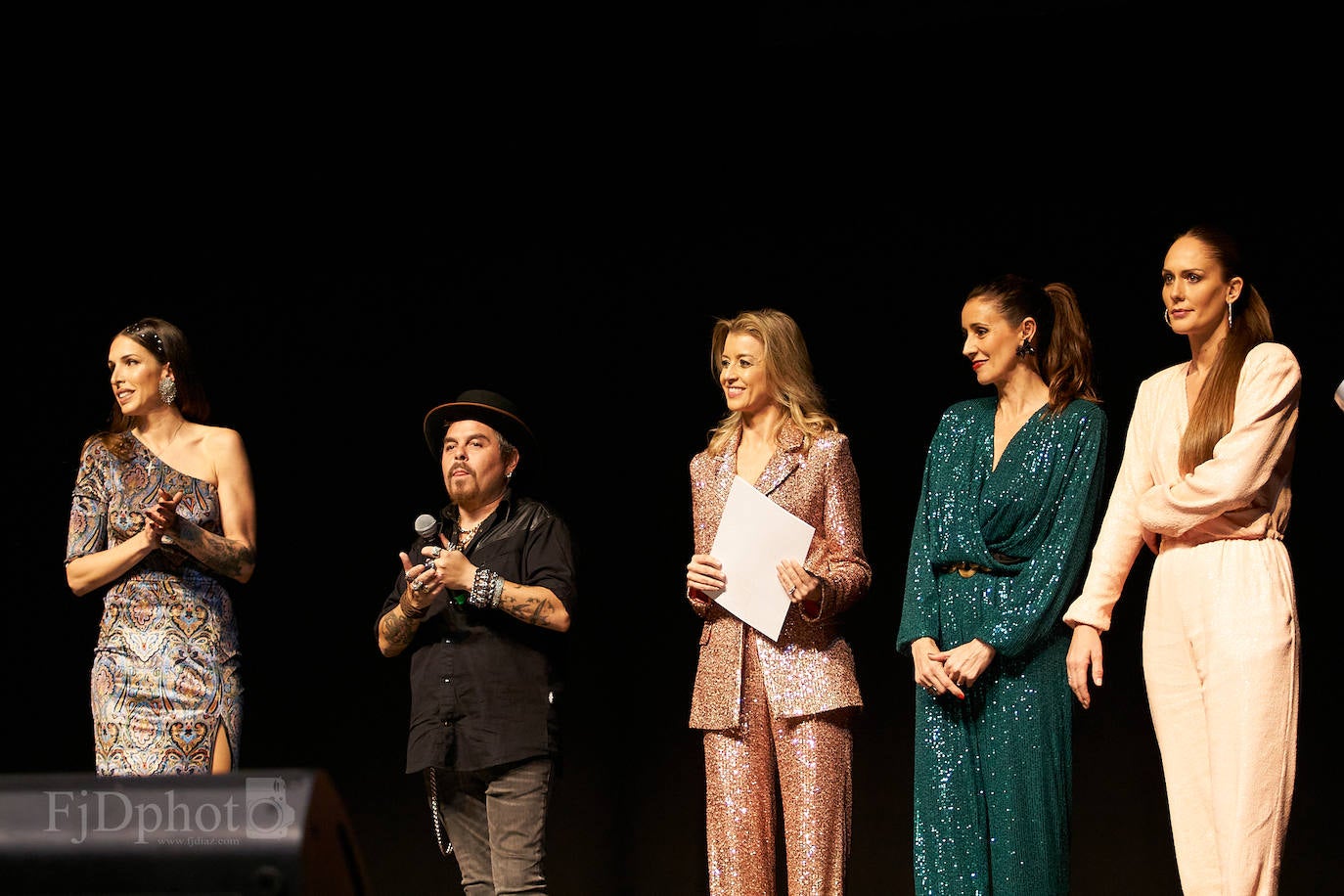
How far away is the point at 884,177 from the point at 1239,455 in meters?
1.73

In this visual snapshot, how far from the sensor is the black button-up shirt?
332 centimetres

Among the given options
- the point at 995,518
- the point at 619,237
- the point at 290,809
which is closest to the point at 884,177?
the point at 619,237

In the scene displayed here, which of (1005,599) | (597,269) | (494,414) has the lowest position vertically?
(1005,599)

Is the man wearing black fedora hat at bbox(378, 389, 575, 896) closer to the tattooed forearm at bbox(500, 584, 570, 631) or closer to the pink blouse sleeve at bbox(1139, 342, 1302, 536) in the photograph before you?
the tattooed forearm at bbox(500, 584, 570, 631)

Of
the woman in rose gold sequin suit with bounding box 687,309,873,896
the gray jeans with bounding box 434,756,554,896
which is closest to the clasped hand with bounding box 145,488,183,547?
the gray jeans with bounding box 434,756,554,896

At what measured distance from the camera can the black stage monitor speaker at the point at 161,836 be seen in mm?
1244

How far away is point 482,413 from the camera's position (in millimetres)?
3656

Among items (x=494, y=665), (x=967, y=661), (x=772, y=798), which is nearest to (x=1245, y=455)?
(x=967, y=661)

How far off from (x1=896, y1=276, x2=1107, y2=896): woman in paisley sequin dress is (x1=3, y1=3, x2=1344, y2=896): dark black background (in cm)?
85

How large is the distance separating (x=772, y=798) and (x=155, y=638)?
146 centimetres

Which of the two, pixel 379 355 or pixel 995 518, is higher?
pixel 379 355

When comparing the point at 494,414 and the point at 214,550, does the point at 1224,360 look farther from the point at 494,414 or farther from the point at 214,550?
the point at 214,550

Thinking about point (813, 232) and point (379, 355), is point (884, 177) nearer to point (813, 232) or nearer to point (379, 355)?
point (813, 232)

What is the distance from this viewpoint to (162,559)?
343 cm
